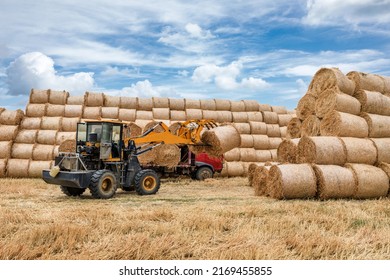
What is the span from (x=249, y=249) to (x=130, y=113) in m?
16.3

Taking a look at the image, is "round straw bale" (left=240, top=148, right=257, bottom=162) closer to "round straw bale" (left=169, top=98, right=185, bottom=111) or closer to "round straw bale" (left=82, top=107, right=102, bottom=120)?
"round straw bale" (left=169, top=98, right=185, bottom=111)

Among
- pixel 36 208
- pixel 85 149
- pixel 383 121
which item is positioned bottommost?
pixel 36 208

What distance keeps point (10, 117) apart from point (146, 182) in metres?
9.73

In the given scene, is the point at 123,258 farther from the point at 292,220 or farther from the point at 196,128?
the point at 196,128

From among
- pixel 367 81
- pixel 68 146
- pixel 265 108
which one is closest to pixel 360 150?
pixel 367 81

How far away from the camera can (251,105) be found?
80.5 feet

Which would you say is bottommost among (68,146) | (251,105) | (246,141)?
(68,146)

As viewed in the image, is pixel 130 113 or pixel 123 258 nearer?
pixel 123 258

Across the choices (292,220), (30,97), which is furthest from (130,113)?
(292,220)

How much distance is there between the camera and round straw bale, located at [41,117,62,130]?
20.4m

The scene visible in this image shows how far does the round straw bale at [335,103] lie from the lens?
12930 millimetres

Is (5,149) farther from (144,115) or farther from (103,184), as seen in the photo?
(103,184)

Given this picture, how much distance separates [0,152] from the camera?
19.2 meters

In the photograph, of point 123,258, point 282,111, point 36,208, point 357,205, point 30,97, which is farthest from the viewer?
point 282,111
